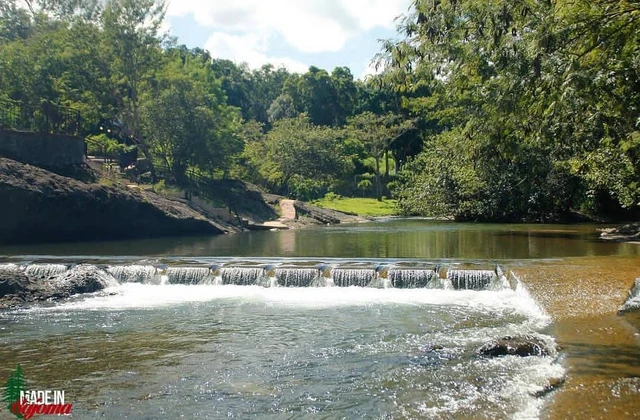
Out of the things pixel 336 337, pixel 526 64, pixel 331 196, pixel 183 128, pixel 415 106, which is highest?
pixel 415 106

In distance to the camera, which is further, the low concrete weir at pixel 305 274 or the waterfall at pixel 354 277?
the waterfall at pixel 354 277

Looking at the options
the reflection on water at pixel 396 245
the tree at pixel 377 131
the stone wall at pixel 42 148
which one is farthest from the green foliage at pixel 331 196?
the stone wall at pixel 42 148

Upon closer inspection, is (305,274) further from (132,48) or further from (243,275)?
(132,48)

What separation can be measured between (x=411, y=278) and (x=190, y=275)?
6697mm

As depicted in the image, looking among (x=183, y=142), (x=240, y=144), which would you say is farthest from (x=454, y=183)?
(x=183, y=142)

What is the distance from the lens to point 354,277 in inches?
658

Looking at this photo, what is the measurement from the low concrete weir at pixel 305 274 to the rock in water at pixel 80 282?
61 cm

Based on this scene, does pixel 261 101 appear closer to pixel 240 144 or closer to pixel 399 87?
pixel 240 144

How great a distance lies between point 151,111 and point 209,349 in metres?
31.4

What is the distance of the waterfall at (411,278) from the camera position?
16250 mm

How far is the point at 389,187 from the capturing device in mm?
59125

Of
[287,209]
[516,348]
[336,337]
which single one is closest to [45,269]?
[336,337]

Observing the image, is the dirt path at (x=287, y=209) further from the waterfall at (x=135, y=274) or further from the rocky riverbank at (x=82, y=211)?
the waterfall at (x=135, y=274)

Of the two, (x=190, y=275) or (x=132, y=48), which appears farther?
(x=132, y=48)
